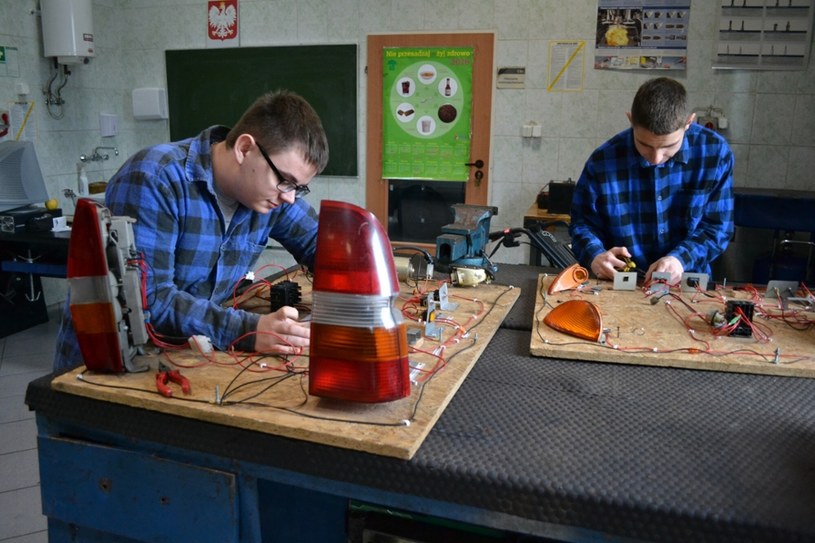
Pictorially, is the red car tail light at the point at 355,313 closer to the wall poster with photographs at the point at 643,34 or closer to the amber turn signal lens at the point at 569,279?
the amber turn signal lens at the point at 569,279

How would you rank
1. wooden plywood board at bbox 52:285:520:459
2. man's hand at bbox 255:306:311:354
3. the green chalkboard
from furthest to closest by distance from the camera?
the green chalkboard
man's hand at bbox 255:306:311:354
wooden plywood board at bbox 52:285:520:459

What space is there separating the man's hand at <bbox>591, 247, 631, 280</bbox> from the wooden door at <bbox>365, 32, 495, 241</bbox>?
286cm

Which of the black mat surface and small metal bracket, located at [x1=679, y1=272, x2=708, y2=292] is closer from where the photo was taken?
the black mat surface

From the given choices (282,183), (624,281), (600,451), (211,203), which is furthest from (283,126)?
(624,281)

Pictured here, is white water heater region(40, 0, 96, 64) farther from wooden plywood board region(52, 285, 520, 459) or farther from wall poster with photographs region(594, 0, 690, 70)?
wooden plywood board region(52, 285, 520, 459)

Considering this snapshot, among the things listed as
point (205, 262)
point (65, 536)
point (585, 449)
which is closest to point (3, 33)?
point (205, 262)

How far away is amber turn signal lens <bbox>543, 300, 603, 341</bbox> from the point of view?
158 cm

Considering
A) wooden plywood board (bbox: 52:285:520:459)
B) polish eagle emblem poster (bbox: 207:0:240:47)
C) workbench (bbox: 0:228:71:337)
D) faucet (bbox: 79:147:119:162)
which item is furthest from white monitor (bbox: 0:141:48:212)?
wooden plywood board (bbox: 52:285:520:459)

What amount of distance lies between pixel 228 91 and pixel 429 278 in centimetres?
389

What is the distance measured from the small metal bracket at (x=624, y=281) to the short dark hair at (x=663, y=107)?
0.45 metres

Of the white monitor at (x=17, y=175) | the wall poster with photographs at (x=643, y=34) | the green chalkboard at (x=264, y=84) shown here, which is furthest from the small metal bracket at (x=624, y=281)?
the white monitor at (x=17, y=175)

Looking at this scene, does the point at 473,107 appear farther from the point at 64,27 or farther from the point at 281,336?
the point at 281,336

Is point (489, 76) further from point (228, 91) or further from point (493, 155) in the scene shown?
point (228, 91)

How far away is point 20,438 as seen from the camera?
295 centimetres
